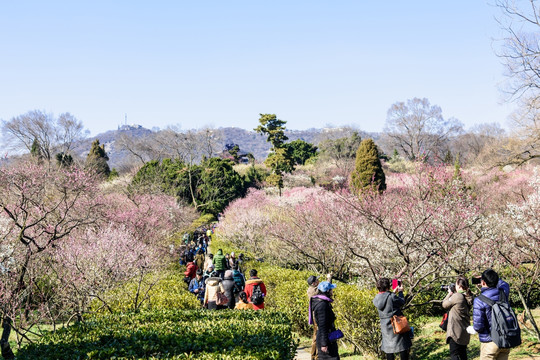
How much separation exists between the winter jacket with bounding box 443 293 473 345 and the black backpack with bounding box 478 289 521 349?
113cm

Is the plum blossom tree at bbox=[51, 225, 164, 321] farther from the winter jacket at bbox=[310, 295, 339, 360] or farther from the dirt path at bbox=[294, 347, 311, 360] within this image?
the winter jacket at bbox=[310, 295, 339, 360]

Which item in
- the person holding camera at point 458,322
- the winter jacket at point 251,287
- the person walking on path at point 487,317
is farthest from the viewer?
the winter jacket at point 251,287

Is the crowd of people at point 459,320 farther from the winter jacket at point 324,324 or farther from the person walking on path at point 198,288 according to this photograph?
the person walking on path at point 198,288

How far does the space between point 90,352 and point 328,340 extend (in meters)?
2.96

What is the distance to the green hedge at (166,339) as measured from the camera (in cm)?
472

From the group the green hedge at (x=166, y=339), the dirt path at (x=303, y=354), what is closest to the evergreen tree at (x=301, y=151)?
the dirt path at (x=303, y=354)

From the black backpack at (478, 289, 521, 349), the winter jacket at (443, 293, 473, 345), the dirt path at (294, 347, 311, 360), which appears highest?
the black backpack at (478, 289, 521, 349)

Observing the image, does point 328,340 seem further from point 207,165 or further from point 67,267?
point 207,165

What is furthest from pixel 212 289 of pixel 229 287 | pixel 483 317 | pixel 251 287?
pixel 483 317

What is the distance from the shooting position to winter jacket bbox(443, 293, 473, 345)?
18.7 ft

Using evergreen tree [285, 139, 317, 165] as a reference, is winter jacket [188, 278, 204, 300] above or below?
below

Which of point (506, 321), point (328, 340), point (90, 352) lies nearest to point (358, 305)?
point (328, 340)

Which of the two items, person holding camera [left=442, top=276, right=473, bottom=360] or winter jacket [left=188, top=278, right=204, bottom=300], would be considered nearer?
person holding camera [left=442, top=276, right=473, bottom=360]

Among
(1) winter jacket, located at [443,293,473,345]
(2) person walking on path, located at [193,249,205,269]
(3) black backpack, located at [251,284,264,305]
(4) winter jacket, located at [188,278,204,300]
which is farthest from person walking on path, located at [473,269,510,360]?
(2) person walking on path, located at [193,249,205,269]
